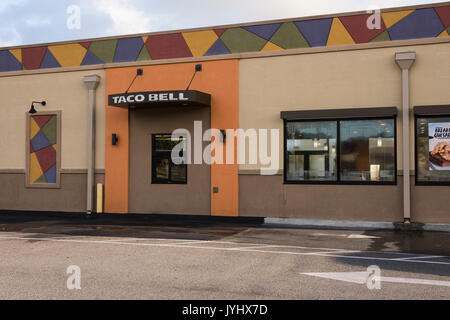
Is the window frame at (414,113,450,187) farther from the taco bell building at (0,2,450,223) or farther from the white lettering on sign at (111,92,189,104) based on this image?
the white lettering on sign at (111,92,189,104)

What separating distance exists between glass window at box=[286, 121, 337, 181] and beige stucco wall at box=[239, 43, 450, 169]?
1.47 ft

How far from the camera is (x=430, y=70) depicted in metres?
13.0

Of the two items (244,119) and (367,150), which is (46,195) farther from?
(367,150)

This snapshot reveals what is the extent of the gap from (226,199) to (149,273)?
7.64m

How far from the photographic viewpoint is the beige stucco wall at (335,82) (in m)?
13.0

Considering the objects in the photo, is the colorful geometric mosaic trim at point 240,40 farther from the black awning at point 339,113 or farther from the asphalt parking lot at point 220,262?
the asphalt parking lot at point 220,262

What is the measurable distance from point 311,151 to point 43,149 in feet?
31.0

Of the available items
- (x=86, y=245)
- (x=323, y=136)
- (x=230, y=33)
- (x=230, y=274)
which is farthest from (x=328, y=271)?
(x=230, y=33)

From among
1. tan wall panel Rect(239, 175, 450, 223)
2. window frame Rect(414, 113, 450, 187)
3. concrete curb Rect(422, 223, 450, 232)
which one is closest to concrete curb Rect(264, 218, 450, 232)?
concrete curb Rect(422, 223, 450, 232)

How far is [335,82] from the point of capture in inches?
546

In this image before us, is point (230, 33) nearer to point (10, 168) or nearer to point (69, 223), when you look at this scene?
point (69, 223)

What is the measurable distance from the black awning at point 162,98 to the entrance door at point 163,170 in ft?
2.02

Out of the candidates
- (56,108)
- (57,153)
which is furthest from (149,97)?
(57,153)

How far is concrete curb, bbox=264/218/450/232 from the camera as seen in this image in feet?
42.0
